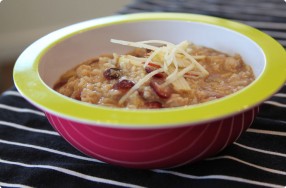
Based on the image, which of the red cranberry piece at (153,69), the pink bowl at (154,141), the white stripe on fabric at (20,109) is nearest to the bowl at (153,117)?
the pink bowl at (154,141)

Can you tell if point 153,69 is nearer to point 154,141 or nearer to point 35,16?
point 154,141

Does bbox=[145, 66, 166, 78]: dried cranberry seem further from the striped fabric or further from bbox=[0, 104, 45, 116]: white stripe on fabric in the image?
bbox=[0, 104, 45, 116]: white stripe on fabric

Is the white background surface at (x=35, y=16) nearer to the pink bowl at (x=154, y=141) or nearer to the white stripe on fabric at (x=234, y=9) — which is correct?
the white stripe on fabric at (x=234, y=9)

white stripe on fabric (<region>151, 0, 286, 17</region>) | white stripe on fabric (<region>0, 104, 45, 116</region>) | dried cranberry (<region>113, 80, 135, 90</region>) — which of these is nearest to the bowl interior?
white stripe on fabric (<region>0, 104, 45, 116</region>)

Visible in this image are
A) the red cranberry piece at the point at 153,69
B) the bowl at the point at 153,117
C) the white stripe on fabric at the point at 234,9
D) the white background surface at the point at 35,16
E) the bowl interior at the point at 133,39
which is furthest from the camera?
the white background surface at the point at 35,16

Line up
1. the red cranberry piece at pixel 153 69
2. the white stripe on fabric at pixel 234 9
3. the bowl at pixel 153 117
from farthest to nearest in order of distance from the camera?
the white stripe on fabric at pixel 234 9 < the red cranberry piece at pixel 153 69 < the bowl at pixel 153 117

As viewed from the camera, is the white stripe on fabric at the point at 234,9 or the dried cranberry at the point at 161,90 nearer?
the dried cranberry at the point at 161,90

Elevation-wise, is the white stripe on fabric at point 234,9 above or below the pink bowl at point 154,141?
above
